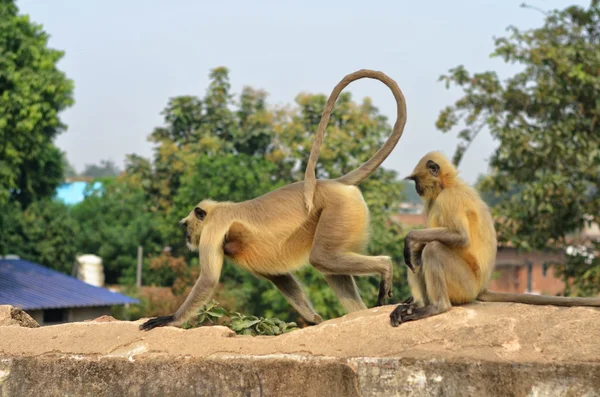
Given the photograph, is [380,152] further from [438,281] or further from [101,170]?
[101,170]

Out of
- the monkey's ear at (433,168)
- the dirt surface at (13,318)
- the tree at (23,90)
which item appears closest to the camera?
the monkey's ear at (433,168)

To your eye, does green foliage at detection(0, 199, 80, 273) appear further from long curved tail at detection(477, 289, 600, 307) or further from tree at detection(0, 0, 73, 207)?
long curved tail at detection(477, 289, 600, 307)

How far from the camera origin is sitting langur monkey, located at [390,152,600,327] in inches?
155

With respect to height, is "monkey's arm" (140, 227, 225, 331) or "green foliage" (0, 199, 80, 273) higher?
"green foliage" (0, 199, 80, 273)

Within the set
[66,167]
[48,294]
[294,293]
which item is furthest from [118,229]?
[294,293]

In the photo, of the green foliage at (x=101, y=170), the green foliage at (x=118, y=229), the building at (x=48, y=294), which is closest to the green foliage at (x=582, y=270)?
the building at (x=48, y=294)

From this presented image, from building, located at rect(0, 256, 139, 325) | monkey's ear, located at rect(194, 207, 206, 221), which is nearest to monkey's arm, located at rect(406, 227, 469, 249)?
monkey's ear, located at rect(194, 207, 206, 221)

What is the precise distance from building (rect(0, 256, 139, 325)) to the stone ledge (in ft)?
54.4

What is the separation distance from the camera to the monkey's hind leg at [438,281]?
12.9 feet

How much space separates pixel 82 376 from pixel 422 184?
6.04 feet

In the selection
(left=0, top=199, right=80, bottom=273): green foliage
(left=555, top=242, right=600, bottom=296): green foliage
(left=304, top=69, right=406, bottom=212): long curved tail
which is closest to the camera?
(left=304, top=69, right=406, bottom=212): long curved tail

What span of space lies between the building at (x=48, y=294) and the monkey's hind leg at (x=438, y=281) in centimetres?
1736

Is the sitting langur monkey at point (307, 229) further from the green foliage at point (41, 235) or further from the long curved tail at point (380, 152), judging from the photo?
the green foliage at point (41, 235)

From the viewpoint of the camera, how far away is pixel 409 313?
398 centimetres
